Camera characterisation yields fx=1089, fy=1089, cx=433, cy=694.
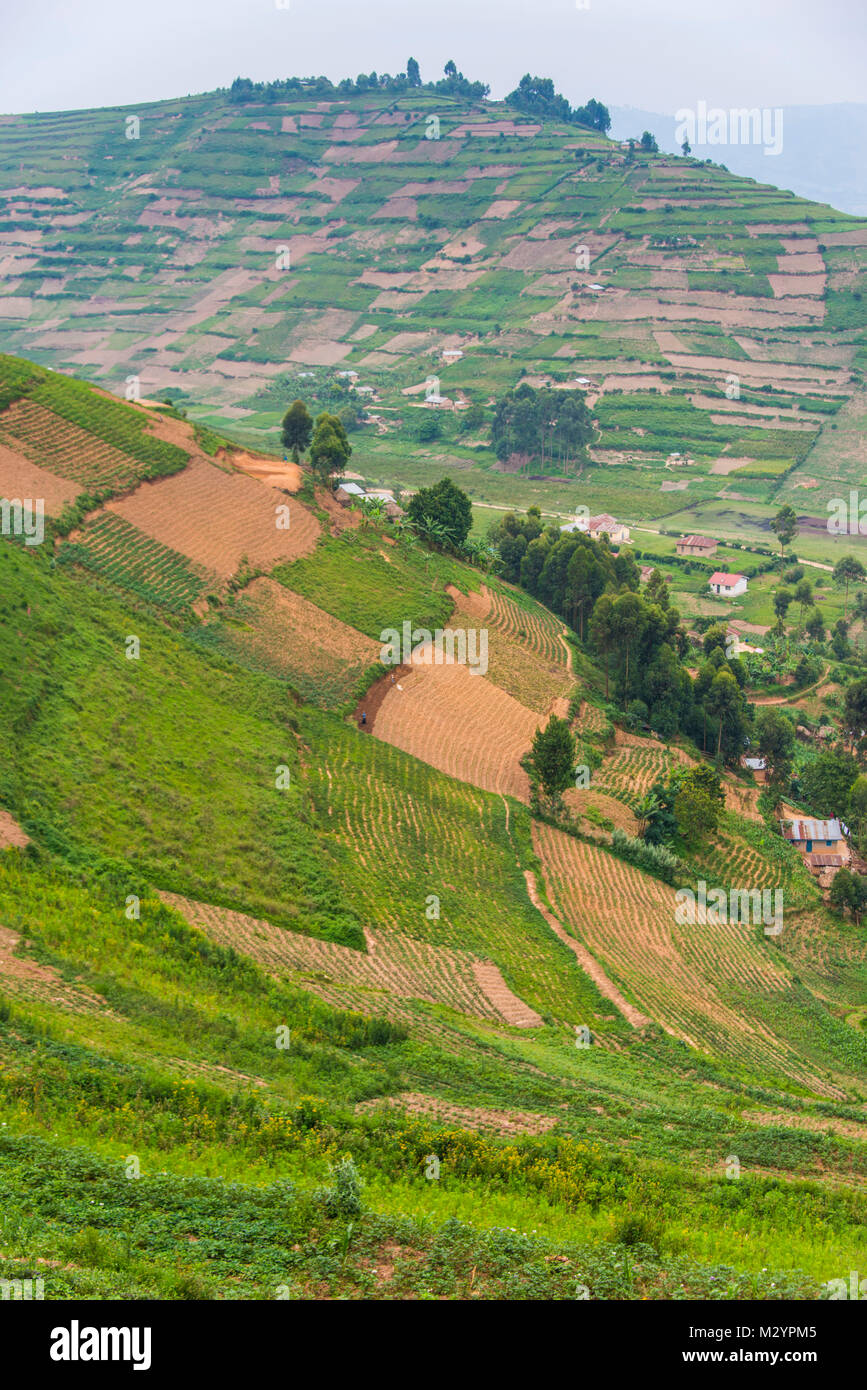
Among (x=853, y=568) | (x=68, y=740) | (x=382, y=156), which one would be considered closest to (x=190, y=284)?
(x=382, y=156)

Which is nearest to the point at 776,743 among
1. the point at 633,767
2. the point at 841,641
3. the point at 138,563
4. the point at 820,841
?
the point at 820,841

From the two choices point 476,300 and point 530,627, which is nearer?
point 530,627

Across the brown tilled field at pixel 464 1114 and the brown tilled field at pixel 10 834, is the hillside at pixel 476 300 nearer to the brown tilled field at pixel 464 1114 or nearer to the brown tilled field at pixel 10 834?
the brown tilled field at pixel 10 834

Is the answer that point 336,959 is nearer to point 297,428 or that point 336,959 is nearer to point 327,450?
point 327,450

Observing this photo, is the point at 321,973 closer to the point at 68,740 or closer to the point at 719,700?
the point at 68,740

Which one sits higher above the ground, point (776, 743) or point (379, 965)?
point (776, 743)
